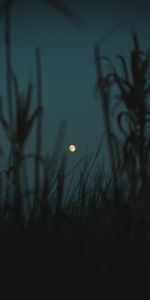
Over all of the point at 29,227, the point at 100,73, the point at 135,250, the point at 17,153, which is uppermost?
the point at 100,73

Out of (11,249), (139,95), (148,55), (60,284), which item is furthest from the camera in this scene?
(148,55)

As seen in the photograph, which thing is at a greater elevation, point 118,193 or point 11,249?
point 118,193

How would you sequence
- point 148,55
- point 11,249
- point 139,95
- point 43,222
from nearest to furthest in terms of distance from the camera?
point 11,249 → point 43,222 → point 139,95 → point 148,55

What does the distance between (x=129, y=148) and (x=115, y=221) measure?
0.47 meters

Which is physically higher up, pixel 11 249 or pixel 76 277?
pixel 11 249

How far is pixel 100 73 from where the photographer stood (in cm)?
212

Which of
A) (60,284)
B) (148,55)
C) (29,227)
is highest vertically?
(148,55)

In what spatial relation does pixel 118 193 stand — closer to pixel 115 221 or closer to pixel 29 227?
pixel 115 221

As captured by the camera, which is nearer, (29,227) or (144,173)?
(29,227)

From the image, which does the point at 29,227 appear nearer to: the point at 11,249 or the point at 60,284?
the point at 11,249

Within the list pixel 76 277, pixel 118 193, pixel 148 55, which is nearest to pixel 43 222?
pixel 76 277

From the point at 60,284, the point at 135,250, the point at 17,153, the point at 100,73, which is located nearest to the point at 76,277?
the point at 60,284

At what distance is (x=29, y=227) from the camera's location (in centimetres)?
222

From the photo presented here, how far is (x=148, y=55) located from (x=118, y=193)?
2.78 feet
